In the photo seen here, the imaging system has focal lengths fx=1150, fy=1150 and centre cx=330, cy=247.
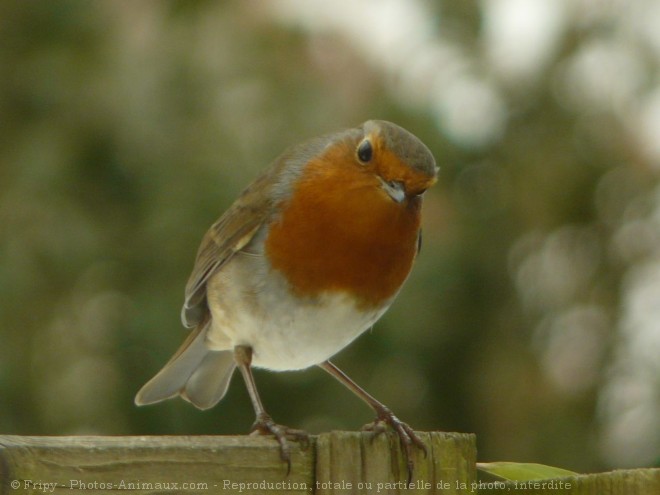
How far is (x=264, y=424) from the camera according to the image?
3045mm

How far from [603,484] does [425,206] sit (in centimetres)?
321

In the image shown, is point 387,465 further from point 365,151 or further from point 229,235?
point 229,235

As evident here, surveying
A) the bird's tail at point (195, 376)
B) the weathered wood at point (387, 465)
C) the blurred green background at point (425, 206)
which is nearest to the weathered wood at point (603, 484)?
the weathered wood at point (387, 465)

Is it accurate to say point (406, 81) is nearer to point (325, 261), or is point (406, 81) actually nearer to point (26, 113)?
point (26, 113)

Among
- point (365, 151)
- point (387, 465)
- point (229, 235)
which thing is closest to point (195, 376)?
point (229, 235)

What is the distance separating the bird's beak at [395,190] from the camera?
327 centimetres

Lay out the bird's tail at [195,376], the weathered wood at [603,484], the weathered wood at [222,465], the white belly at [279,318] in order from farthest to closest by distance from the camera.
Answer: the bird's tail at [195,376] → the white belly at [279,318] → the weathered wood at [603,484] → the weathered wood at [222,465]

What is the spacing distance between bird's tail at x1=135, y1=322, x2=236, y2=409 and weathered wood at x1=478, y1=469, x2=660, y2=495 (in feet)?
5.79

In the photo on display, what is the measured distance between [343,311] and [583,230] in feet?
8.83

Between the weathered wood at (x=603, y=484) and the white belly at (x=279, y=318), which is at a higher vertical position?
the white belly at (x=279, y=318)

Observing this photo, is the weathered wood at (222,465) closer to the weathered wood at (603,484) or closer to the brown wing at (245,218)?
the weathered wood at (603,484)

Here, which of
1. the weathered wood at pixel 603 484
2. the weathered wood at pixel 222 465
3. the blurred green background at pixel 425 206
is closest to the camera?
the weathered wood at pixel 222 465

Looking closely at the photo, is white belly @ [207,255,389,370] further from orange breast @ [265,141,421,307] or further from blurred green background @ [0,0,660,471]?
blurred green background @ [0,0,660,471]

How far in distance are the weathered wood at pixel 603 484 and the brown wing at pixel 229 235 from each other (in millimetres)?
1549
